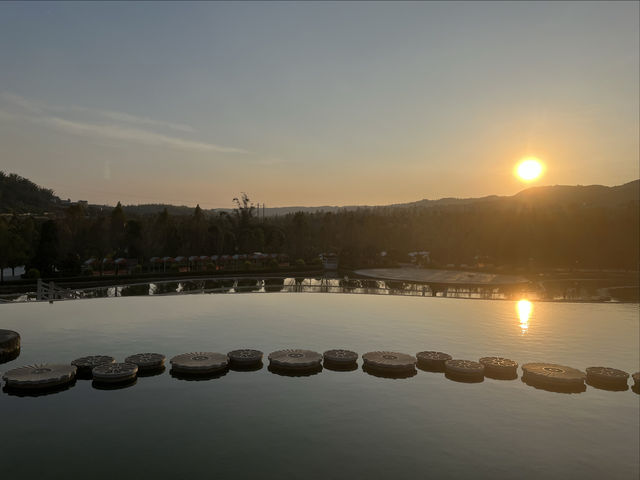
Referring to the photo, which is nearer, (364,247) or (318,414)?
(318,414)

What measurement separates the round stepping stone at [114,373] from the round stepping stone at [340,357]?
9.86 m

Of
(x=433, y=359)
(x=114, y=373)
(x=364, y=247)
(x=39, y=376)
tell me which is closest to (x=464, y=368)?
(x=433, y=359)

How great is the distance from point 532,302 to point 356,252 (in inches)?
1903

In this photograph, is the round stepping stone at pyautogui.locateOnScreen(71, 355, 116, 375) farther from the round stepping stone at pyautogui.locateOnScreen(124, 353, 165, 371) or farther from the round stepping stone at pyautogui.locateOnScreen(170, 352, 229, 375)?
the round stepping stone at pyautogui.locateOnScreen(170, 352, 229, 375)

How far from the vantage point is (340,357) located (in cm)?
2433

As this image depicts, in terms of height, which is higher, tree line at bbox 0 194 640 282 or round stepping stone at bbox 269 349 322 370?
tree line at bbox 0 194 640 282

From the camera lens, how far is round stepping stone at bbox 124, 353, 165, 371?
22891mm

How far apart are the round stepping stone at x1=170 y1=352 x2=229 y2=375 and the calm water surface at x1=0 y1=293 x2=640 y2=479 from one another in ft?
2.92

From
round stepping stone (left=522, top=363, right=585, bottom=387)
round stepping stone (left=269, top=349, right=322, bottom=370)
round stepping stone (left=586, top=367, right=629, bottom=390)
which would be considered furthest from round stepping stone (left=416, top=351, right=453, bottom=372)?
round stepping stone (left=586, top=367, right=629, bottom=390)

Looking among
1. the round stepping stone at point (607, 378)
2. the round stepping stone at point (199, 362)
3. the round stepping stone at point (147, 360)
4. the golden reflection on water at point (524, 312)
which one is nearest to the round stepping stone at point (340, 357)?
the round stepping stone at point (199, 362)

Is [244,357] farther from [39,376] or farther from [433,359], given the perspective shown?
[433,359]

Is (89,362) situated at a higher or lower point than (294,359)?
lower

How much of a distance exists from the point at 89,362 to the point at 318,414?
12.6 m

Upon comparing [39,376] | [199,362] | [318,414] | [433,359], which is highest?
[433,359]
